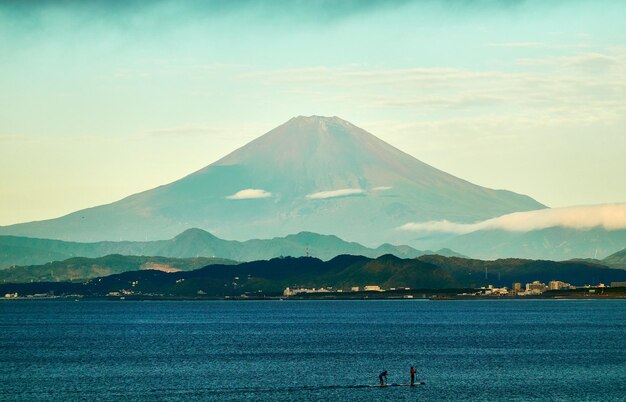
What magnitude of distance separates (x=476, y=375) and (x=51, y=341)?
76.2 metres

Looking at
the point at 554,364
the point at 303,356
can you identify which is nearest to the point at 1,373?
the point at 303,356

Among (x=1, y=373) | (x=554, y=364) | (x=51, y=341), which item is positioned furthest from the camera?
(x=51, y=341)

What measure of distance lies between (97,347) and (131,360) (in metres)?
25.2

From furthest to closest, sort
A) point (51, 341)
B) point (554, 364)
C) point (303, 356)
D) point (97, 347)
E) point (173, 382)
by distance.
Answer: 1. point (51, 341)
2. point (97, 347)
3. point (303, 356)
4. point (554, 364)
5. point (173, 382)

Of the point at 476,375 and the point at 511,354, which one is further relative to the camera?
the point at 511,354

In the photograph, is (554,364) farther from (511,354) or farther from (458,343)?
(458,343)

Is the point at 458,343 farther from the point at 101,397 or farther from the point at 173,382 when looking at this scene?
the point at 101,397

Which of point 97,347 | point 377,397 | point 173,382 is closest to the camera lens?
point 377,397

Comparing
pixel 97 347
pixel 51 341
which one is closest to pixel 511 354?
pixel 97 347

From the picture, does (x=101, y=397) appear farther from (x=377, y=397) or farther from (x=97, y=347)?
(x=97, y=347)

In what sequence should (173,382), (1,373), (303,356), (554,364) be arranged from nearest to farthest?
(173,382), (1,373), (554,364), (303,356)

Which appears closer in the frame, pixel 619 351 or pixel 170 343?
pixel 619 351

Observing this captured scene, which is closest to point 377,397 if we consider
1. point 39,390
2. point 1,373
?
point 39,390

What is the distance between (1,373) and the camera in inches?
4444
